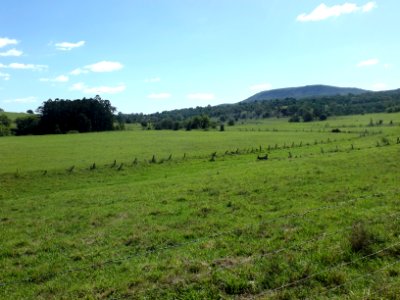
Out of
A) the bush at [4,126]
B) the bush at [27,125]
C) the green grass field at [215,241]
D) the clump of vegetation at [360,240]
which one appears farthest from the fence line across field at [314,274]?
the bush at [27,125]

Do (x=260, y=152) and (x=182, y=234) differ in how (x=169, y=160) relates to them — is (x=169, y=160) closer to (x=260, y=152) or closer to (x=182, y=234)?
(x=260, y=152)

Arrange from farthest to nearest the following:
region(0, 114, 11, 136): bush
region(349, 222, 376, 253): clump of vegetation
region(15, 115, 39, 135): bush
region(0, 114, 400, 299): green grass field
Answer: region(15, 115, 39, 135): bush
region(0, 114, 11, 136): bush
region(349, 222, 376, 253): clump of vegetation
region(0, 114, 400, 299): green grass field

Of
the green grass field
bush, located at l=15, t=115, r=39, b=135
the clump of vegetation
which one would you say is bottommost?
the green grass field

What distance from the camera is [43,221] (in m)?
19.1

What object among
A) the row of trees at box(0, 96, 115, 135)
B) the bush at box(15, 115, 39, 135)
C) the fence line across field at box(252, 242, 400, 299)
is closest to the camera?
the fence line across field at box(252, 242, 400, 299)

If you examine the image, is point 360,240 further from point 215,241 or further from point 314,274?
point 215,241

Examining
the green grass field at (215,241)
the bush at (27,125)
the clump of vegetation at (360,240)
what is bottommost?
the green grass field at (215,241)

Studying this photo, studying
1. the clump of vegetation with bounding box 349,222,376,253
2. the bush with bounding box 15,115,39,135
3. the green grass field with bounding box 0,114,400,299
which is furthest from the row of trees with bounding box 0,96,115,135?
the clump of vegetation with bounding box 349,222,376,253

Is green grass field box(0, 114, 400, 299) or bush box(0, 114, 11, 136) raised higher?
bush box(0, 114, 11, 136)

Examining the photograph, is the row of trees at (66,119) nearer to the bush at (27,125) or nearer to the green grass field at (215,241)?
the bush at (27,125)

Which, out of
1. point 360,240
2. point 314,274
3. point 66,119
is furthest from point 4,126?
point 314,274

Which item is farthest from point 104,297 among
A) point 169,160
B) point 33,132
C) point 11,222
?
point 33,132

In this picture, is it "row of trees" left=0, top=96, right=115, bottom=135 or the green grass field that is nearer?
the green grass field

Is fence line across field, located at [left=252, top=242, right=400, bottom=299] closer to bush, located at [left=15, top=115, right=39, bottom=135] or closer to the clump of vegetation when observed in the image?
Result: the clump of vegetation
